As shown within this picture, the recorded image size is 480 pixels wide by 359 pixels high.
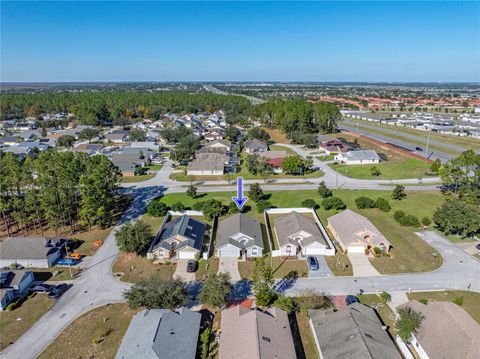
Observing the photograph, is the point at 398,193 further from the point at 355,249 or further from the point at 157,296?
the point at 157,296

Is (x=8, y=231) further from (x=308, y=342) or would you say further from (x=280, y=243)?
(x=308, y=342)

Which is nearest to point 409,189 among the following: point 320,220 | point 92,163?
point 320,220

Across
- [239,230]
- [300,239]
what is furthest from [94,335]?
[300,239]

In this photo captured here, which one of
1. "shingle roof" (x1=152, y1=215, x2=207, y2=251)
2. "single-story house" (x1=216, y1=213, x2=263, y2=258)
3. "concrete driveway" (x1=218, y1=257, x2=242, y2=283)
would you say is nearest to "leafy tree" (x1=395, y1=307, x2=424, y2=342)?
"concrete driveway" (x1=218, y1=257, x2=242, y2=283)

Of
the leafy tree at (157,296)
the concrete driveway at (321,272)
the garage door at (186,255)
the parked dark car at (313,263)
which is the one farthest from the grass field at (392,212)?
the leafy tree at (157,296)

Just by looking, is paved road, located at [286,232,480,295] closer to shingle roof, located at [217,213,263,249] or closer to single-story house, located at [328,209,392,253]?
single-story house, located at [328,209,392,253]

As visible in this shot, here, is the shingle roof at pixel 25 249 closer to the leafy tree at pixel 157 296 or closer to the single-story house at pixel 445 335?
the leafy tree at pixel 157 296
